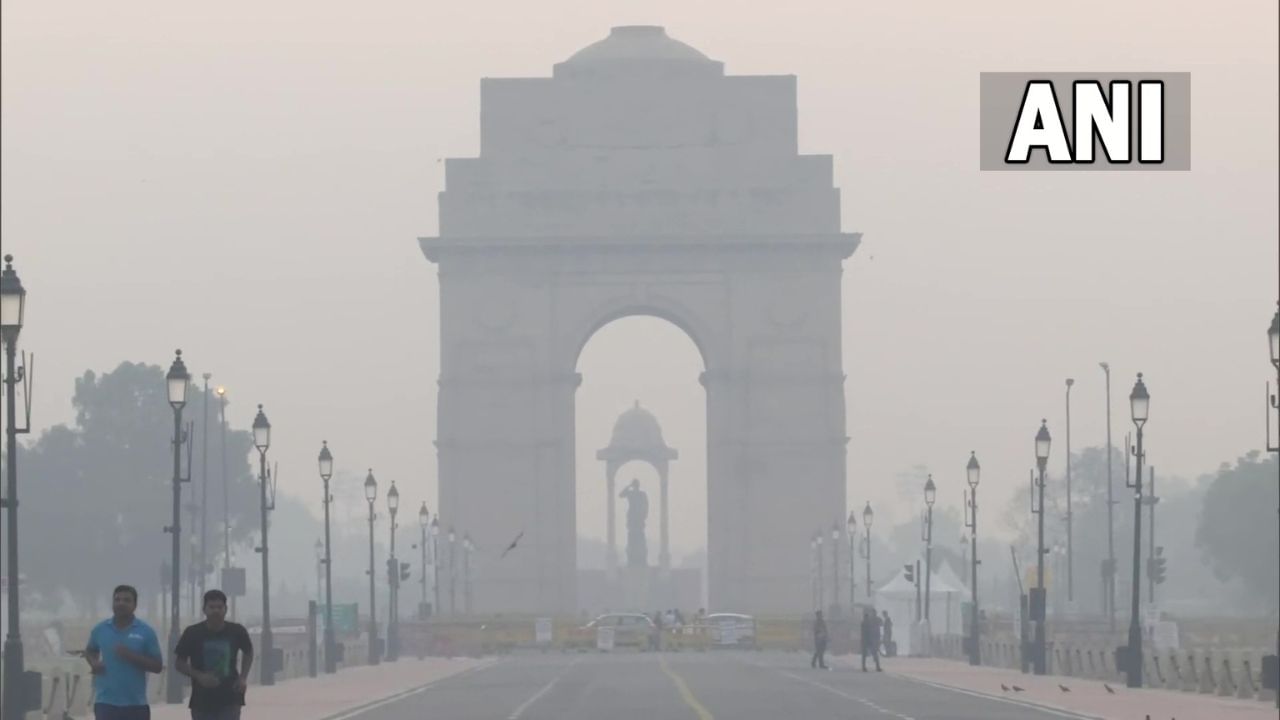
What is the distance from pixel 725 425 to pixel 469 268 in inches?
447

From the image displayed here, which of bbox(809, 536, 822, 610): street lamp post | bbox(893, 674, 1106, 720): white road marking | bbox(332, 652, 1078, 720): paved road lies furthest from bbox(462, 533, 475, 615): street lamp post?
bbox(893, 674, 1106, 720): white road marking

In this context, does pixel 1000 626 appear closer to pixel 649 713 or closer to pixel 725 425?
pixel 725 425

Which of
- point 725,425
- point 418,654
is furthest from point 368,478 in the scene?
point 725,425

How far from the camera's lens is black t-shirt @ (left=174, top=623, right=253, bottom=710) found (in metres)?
22.9

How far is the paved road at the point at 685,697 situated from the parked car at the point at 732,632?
25.3 metres

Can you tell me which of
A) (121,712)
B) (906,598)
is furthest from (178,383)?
(906,598)

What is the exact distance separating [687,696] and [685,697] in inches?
17.3

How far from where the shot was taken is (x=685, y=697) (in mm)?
46969

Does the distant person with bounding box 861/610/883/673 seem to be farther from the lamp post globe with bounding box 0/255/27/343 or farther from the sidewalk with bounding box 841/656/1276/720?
the lamp post globe with bounding box 0/255/27/343

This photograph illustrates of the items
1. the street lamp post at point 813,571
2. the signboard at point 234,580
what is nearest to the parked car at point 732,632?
the street lamp post at point 813,571

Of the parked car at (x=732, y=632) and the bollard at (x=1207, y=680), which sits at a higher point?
the bollard at (x=1207, y=680)

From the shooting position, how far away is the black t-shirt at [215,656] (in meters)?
22.9

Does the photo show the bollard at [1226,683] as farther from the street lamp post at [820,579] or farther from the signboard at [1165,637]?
the street lamp post at [820,579]

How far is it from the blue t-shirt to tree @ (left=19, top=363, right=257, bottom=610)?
10585 centimetres
